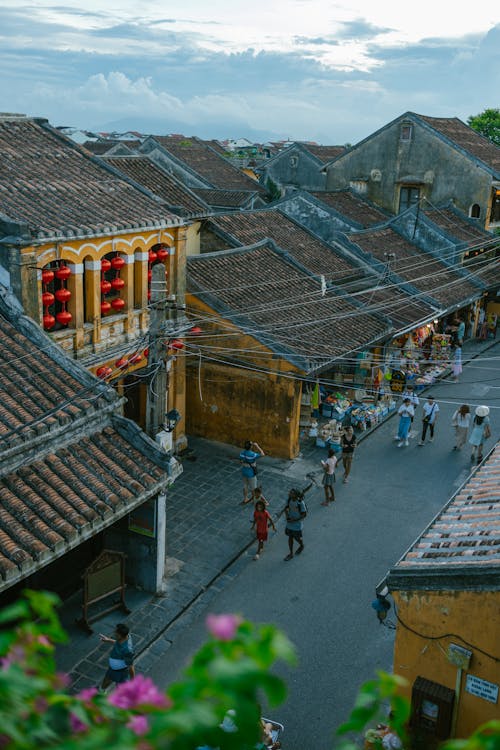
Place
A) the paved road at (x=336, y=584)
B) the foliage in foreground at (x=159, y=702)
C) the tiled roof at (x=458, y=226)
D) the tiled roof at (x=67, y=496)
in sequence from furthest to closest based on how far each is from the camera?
the tiled roof at (x=458, y=226)
the paved road at (x=336, y=584)
the tiled roof at (x=67, y=496)
the foliage in foreground at (x=159, y=702)

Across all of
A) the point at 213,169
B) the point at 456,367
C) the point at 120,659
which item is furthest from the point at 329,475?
the point at 213,169

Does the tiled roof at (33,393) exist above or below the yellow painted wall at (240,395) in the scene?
above

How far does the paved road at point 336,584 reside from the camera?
1174 centimetres

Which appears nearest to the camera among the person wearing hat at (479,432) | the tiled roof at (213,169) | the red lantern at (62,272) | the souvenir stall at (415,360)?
the red lantern at (62,272)

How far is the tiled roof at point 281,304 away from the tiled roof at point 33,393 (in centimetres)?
723

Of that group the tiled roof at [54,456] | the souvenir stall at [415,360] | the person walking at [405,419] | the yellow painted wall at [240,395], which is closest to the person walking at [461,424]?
the person walking at [405,419]

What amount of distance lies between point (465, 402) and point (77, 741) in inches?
973

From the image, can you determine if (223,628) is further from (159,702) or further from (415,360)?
(415,360)

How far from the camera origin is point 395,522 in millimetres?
17484

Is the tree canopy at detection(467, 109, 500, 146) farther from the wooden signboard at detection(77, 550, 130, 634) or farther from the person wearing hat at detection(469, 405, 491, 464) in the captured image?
the wooden signboard at detection(77, 550, 130, 634)

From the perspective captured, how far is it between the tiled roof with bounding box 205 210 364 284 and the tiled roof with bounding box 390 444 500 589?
1576 centimetres

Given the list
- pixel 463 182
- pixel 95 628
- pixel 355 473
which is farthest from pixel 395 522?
pixel 463 182

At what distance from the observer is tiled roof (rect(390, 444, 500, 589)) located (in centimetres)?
904

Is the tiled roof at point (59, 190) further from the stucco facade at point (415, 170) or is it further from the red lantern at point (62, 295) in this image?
the stucco facade at point (415, 170)
